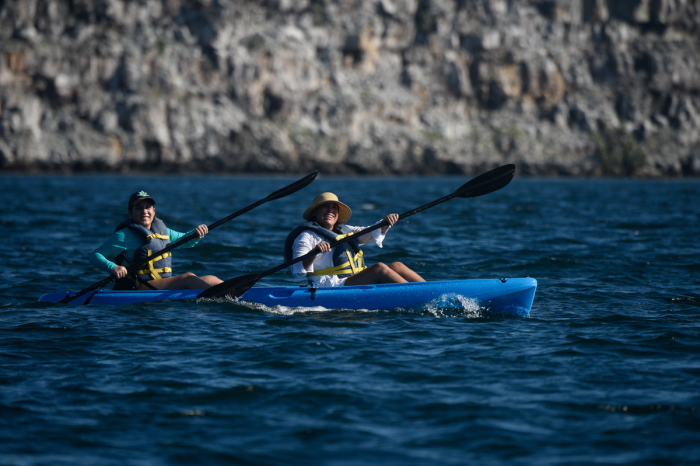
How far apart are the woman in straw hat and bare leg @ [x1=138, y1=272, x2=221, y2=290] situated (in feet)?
3.63

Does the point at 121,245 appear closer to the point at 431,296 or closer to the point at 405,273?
the point at 405,273

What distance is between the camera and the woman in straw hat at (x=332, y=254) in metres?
8.35

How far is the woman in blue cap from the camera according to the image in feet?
27.7

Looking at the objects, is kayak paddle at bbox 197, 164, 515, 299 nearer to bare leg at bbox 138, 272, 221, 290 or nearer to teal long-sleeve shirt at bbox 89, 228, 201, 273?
bare leg at bbox 138, 272, 221, 290

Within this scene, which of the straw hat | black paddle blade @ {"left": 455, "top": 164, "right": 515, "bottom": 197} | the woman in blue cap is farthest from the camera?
black paddle blade @ {"left": 455, "top": 164, "right": 515, "bottom": 197}

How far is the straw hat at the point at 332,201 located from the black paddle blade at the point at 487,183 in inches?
65.3

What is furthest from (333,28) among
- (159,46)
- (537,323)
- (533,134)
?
(537,323)

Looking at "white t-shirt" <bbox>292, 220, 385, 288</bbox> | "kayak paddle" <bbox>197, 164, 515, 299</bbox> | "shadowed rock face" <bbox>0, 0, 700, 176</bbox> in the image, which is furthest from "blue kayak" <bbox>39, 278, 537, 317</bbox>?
"shadowed rock face" <bbox>0, 0, 700, 176</bbox>

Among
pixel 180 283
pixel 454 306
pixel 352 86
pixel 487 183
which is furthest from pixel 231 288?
pixel 352 86

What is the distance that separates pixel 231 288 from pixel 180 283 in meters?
0.68

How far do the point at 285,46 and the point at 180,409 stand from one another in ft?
252

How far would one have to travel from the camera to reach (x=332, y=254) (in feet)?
28.2

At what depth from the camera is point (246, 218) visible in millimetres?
22062

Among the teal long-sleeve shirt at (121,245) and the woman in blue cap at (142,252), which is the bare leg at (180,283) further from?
the teal long-sleeve shirt at (121,245)
